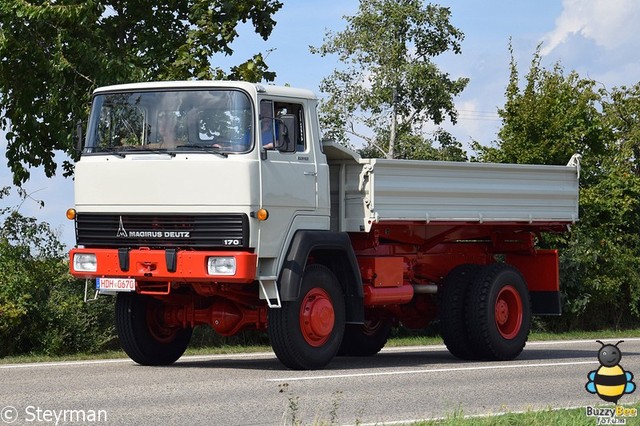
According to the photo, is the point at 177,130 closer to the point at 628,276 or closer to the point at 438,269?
the point at 438,269

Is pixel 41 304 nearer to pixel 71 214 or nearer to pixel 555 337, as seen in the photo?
pixel 71 214

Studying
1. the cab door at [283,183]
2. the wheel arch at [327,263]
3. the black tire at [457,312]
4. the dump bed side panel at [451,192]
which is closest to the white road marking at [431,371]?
the wheel arch at [327,263]

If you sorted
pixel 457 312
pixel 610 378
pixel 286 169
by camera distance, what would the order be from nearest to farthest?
pixel 610 378 < pixel 286 169 < pixel 457 312

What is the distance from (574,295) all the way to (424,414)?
1713 cm

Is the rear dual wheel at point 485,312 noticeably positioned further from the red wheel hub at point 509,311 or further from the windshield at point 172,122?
the windshield at point 172,122

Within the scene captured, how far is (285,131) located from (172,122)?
48.3 inches

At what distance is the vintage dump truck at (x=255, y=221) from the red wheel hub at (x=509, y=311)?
0.55 ft

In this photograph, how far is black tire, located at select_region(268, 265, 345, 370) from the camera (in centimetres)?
1391

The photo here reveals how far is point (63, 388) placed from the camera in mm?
12047

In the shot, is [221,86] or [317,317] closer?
[221,86]

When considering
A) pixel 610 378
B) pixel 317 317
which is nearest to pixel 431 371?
pixel 317 317

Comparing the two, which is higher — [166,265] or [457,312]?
[166,265]

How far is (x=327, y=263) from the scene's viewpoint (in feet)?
49.0

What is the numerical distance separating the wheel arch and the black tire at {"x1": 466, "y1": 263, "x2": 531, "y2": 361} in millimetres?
2092
